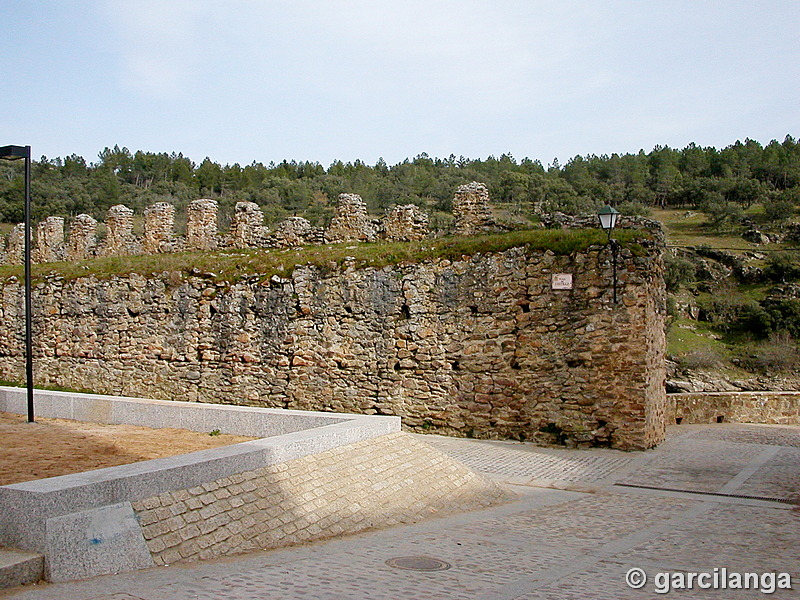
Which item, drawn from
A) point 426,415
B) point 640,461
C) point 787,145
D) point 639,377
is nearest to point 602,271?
point 639,377

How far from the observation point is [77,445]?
970cm

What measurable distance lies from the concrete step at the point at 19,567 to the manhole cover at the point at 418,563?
9.13ft

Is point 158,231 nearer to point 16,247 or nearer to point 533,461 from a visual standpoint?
point 16,247

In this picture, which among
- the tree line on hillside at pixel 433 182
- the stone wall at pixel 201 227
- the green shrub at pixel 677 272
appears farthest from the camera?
the tree line on hillside at pixel 433 182

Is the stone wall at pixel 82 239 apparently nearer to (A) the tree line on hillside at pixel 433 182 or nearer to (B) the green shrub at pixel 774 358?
(A) the tree line on hillside at pixel 433 182

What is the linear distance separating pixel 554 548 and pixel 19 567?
15.7 ft

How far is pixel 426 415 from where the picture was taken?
48.7 feet

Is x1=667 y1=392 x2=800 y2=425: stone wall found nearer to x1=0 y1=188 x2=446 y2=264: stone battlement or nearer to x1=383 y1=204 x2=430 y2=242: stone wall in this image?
x1=383 y1=204 x2=430 y2=242: stone wall

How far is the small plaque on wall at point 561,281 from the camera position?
13695 mm

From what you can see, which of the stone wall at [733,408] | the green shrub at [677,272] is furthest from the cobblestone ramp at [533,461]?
the green shrub at [677,272]

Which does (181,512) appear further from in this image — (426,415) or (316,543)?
(426,415)

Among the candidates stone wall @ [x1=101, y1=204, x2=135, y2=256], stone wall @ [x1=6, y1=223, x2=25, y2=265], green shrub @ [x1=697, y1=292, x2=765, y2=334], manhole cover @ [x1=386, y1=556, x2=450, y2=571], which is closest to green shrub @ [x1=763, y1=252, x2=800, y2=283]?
green shrub @ [x1=697, y1=292, x2=765, y2=334]

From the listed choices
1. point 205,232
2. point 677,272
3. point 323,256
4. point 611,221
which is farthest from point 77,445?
point 677,272

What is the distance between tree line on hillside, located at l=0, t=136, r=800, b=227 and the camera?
4825cm
